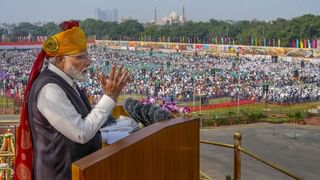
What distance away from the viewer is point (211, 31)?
62.0 metres

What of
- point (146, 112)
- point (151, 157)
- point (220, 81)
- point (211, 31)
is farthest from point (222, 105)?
point (211, 31)

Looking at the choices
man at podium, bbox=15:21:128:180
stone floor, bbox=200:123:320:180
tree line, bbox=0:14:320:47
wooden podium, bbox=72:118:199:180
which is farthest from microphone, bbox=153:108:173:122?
tree line, bbox=0:14:320:47

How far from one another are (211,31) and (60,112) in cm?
6150

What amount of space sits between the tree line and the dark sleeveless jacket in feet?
114

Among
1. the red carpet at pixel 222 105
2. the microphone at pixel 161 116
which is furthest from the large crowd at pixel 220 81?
the microphone at pixel 161 116

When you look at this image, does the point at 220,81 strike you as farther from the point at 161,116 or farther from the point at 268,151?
the point at 161,116

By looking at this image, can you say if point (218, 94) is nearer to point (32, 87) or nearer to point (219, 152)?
point (219, 152)

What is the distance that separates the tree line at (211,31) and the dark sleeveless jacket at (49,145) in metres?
34.7

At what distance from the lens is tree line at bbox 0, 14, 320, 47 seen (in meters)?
44.2

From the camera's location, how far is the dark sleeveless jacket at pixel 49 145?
1.39 metres

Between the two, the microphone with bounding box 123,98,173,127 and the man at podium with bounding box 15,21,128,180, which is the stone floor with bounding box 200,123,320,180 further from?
the man at podium with bounding box 15,21,128,180

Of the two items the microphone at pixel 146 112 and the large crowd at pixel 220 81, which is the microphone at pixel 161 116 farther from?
the large crowd at pixel 220 81

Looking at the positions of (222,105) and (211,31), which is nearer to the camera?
(222,105)

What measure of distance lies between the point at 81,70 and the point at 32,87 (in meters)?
0.16
